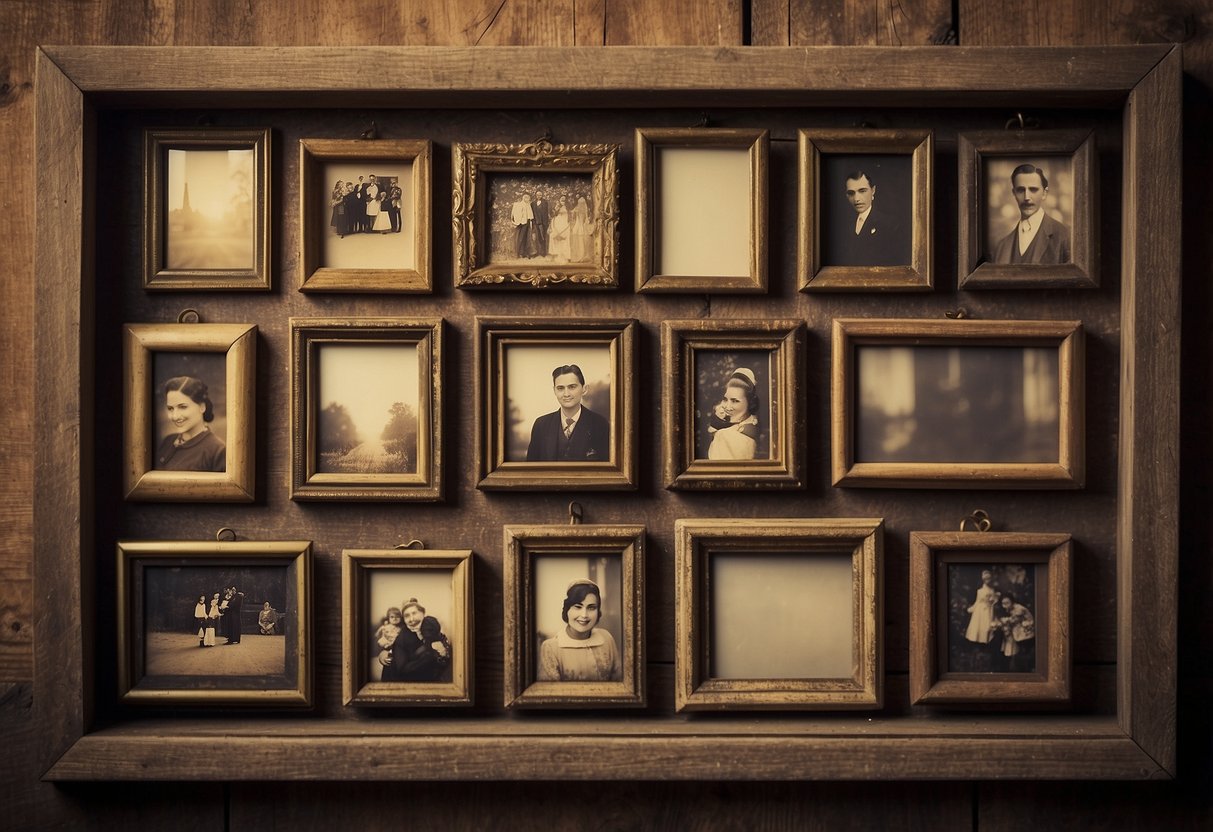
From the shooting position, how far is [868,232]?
40.4 inches

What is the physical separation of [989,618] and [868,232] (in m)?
0.46

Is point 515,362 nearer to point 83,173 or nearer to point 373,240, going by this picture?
point 373,240

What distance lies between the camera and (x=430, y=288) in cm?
102

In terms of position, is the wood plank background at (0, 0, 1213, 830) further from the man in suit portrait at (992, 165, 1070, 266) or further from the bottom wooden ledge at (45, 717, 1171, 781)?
the man in suit portrait at (992, 165, 1070, 266)

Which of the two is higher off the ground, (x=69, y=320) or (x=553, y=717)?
(x=69, y=320)

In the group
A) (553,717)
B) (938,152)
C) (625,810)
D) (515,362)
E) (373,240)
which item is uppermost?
(938,152)

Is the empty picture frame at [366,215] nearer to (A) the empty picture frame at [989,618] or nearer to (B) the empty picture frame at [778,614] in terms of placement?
(B) the empty picture frame at [778,614]

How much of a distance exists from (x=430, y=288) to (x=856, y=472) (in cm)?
53

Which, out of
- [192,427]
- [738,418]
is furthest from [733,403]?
[192,427]

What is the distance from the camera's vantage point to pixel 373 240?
103cm

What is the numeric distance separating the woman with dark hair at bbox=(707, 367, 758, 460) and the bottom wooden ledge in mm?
314

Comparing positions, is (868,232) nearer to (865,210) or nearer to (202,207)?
(865,210)

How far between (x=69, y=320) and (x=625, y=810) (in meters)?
0.84

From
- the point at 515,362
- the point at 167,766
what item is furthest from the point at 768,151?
the point at 167,766
